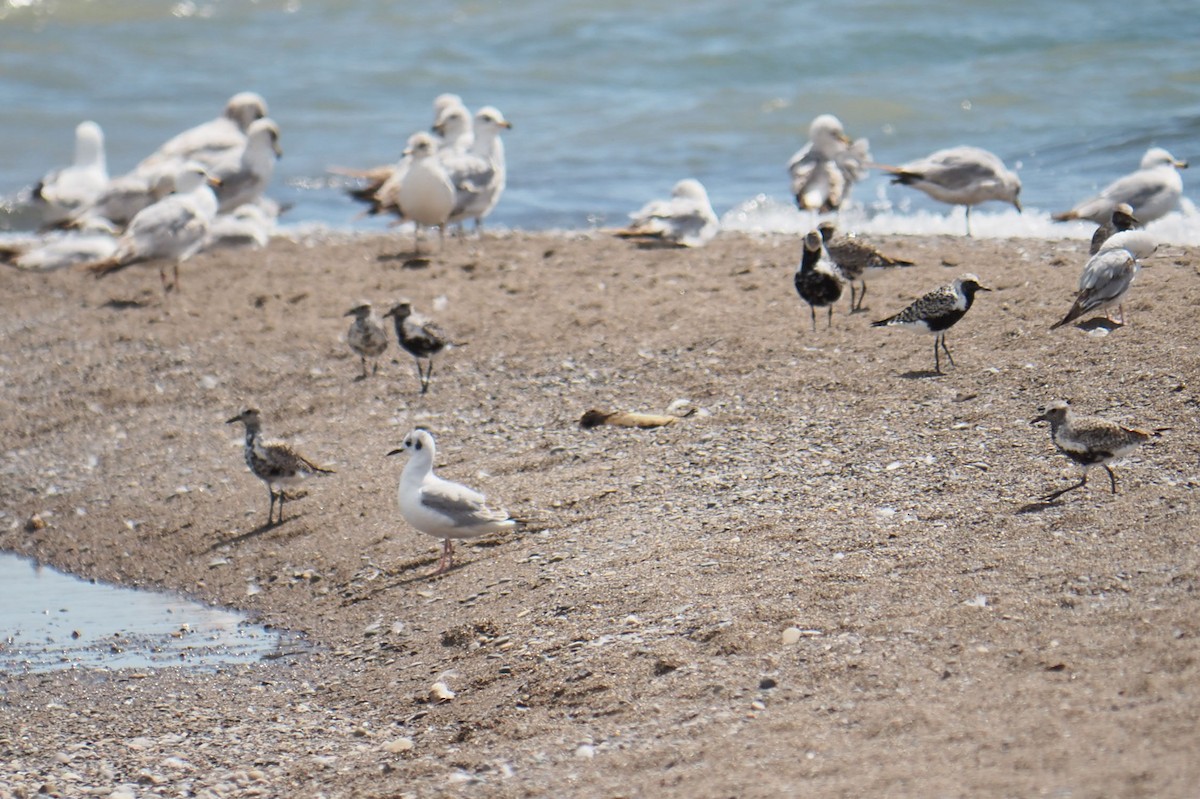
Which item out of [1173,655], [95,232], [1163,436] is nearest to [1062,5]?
[95,232]

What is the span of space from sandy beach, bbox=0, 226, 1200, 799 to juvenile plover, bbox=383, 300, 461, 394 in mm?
231

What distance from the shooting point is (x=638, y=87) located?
2666 cm

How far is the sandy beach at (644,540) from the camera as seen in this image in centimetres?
573

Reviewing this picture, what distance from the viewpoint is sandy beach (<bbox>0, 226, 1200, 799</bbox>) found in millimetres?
5727

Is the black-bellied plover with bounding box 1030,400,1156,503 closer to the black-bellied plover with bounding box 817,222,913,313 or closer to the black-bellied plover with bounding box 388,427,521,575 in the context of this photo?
the black-bellied plover with bounding box 388,427,521,575

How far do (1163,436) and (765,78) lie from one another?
18586 millimetres

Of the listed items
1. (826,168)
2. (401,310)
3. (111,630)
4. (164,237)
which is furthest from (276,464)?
(826,168)

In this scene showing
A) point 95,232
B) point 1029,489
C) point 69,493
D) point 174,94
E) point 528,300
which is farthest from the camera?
point 174,94

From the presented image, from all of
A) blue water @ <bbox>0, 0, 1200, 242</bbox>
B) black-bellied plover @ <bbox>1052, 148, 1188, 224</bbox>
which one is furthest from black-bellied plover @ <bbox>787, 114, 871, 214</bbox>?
black-bellied plover @ <bbox>1052, 148, 1188, 224</bbox>

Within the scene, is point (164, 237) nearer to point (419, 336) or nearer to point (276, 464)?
point (419, 336)

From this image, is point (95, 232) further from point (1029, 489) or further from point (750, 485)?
point (1029, 489)

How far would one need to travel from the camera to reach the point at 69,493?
10.1m

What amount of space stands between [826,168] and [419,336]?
6704 millimetres

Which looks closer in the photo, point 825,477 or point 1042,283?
point 825,477
